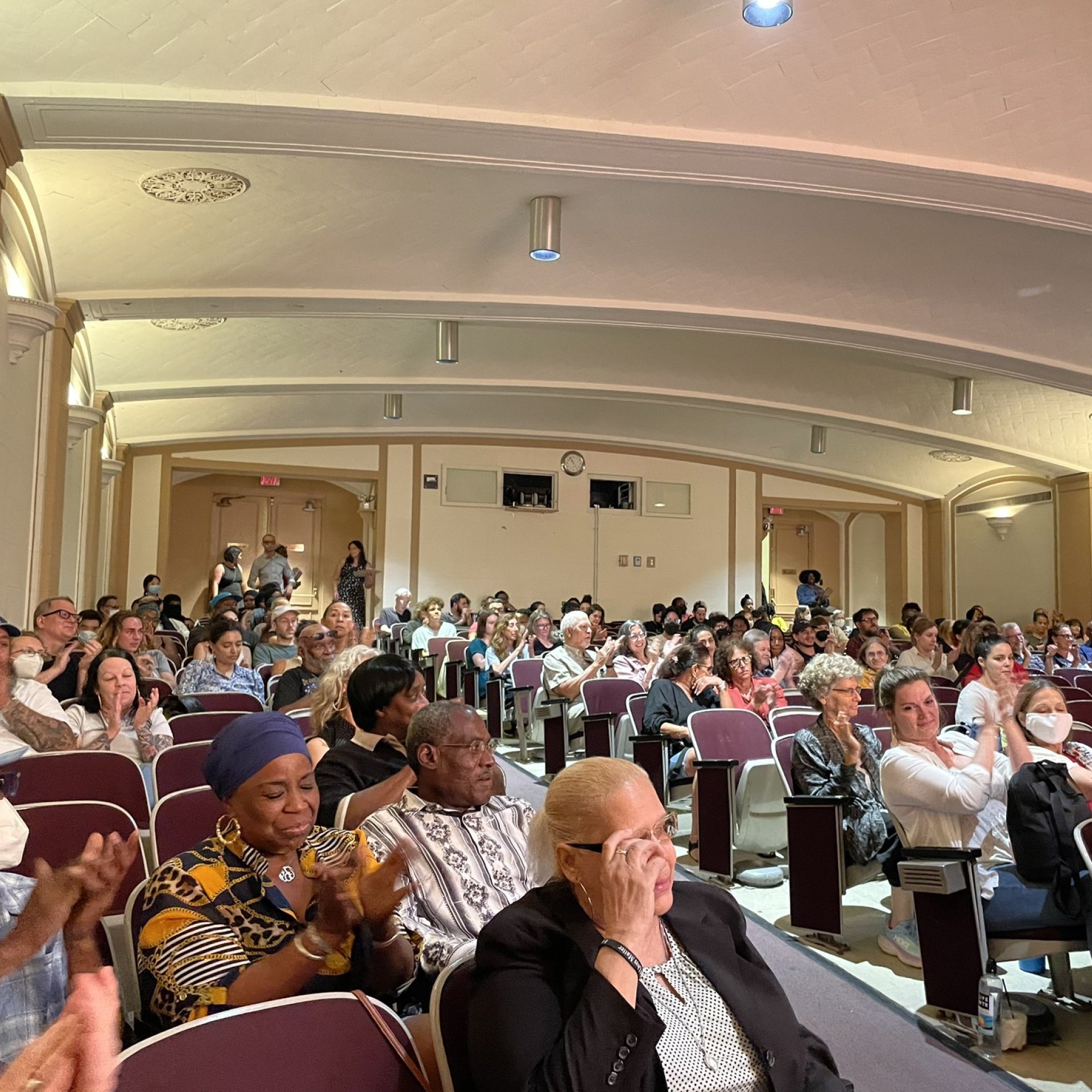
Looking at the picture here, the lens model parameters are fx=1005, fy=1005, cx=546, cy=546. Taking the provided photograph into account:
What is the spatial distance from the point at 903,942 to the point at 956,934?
810mm

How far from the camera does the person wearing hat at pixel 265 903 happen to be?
1528mm

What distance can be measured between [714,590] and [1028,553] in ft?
17.3

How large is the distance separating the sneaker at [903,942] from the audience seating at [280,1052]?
2.72 m

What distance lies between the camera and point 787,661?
7.44 metres

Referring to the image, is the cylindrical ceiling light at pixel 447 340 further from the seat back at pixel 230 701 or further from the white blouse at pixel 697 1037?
the white blouse at pixel 697 1037

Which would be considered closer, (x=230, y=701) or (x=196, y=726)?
(x=196, y=726)

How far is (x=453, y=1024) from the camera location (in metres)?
1.58

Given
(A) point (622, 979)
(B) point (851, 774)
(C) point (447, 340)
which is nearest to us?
(A) point (622, 979)

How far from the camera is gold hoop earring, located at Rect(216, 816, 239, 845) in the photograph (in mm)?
1807

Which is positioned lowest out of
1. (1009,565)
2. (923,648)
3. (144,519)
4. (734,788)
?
(734,788)

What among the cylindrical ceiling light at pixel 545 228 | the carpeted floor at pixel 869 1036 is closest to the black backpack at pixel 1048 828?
the carpeted floor at pixel 869 1036

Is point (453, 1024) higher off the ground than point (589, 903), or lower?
lower

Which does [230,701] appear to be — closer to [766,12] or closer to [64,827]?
[64,827]

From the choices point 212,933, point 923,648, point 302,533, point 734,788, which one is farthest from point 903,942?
point 302,533
